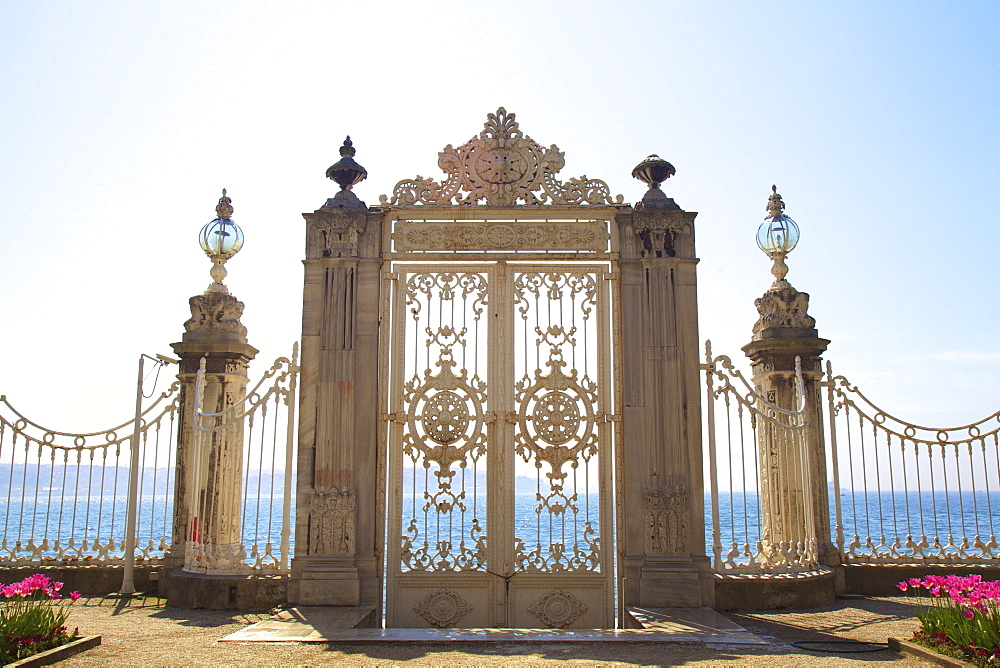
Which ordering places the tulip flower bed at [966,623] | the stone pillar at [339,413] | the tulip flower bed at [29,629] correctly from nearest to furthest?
the tulip flower bed at [966,623] → the tulip flower bed at [29,629] → the stone pillar at [339,413]

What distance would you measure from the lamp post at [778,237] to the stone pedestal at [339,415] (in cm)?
A: 426

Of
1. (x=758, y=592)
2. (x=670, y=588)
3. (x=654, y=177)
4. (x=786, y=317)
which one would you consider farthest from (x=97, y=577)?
(x=786, y=317)

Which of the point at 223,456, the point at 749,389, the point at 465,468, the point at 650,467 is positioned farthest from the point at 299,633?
the point at 749,389

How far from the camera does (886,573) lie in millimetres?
8117

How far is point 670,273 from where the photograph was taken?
767 cm

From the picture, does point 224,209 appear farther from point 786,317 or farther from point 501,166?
point 786,317

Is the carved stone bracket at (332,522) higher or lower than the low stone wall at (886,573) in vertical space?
higher

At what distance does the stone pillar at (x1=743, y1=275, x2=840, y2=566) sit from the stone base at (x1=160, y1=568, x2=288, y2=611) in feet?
15.8

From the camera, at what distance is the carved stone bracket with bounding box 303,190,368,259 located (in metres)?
7.71

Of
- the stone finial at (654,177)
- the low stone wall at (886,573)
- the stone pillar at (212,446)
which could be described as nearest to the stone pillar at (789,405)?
the low stone wall at (886,573)

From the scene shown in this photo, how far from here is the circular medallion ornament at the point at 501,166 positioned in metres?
7.84

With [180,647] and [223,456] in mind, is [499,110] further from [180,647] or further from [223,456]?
[180,647]

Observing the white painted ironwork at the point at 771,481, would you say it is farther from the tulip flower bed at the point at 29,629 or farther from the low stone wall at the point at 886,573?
the tulip flower bed at the point at 29,629

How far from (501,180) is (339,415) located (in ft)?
8.92
